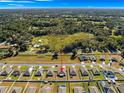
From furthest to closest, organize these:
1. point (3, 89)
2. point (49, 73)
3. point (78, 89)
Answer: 1. point (49, 73)
2. point (3, 89)
3. point (78, 89)

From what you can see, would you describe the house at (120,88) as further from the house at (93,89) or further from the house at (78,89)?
the house at (78,89)

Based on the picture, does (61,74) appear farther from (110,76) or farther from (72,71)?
(110,76)

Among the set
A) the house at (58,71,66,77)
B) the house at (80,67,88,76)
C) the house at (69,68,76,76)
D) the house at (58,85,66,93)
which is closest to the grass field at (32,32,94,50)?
the house at (69,68,76,76)

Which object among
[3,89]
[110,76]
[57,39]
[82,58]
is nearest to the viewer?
[3,89]

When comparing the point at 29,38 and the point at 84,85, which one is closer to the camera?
the point at 84,85

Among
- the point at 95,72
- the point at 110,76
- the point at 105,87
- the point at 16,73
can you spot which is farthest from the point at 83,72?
the point at 16,73

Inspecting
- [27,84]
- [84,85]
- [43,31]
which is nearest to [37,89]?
[27,84]

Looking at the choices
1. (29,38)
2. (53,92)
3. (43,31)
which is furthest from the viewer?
(43,31)

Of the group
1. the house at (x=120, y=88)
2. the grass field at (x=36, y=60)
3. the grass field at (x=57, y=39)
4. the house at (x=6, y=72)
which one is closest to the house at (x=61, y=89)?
the house at (x=120, y=88)

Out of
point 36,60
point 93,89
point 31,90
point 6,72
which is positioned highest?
point 6,72

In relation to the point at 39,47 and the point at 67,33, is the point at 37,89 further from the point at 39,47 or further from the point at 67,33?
the point at 67,33

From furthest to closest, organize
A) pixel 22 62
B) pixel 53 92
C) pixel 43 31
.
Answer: pixel 43 31
pixel 22 62
pixel 53 92
